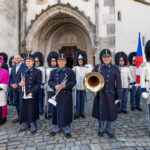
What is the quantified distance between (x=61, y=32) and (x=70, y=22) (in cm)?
128

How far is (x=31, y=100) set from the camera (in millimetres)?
3387

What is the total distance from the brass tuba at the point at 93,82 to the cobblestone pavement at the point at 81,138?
3.68ft

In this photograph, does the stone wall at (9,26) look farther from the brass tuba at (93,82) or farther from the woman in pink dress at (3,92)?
the brass tuba at (93,82)

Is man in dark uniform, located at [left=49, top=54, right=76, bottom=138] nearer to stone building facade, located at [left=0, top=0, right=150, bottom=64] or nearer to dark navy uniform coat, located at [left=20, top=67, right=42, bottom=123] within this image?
dark navy uniform coat, located at [left=20, top=67, right=42, bottom=123]

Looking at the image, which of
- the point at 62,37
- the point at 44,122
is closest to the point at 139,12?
the point at 62,37

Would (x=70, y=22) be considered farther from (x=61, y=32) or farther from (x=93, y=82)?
(x=93, y=82)

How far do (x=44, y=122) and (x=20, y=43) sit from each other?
669cm

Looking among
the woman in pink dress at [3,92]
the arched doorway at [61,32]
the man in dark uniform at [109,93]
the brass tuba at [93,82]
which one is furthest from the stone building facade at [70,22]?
the brass tuba at [93,82]

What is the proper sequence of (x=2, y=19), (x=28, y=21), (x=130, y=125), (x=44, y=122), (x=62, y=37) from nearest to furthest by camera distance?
(x=130, y=125) → (x=44, y=122) → (x=2, y=19) → (x=28, y=21) → (x=62, y=37)

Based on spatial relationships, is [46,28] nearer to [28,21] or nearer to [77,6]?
[28,21]

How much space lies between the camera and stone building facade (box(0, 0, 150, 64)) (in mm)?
8578

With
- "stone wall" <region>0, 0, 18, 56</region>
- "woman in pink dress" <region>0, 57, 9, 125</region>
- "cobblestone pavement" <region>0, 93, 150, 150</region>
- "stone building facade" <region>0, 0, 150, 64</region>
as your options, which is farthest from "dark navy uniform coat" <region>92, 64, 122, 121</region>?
"stone wall" <region>0, 0, 18, 56</region>

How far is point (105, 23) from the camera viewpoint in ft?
28.5

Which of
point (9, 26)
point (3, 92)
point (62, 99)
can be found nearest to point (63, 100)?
point (62, 99)
